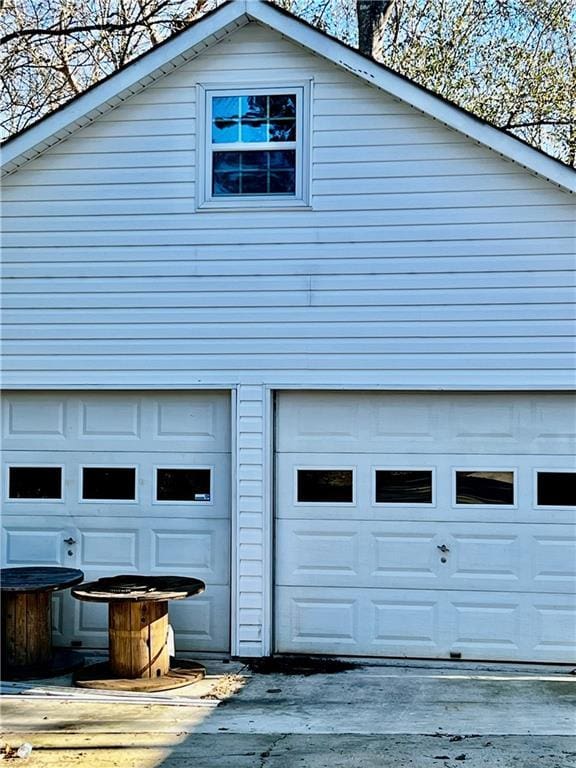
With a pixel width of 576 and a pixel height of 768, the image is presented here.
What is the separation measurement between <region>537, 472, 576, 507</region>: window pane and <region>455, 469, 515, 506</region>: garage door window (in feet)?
0.84

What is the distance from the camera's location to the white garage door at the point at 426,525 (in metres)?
8.74

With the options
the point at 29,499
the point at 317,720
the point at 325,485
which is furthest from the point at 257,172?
the point at 317,720

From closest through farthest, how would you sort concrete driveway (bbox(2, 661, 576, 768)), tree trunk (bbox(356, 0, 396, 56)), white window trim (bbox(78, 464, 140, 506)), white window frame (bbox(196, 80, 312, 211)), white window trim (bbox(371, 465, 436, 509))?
concrete driveway (bbox(2, 661, 576, 768))
white window trim (bbox(371, 465, 436, 509))
white window frame (bbox(196, 80, 312, 211))
white window trim (bbox(78, 464, 140, 506))
tree trunk (bbox(356, 0, 396, 56))

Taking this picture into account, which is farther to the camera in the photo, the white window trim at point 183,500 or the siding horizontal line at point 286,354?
the white window trim at point 183,500

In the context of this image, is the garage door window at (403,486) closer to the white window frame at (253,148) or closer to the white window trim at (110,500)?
the white window trim at (110,500)

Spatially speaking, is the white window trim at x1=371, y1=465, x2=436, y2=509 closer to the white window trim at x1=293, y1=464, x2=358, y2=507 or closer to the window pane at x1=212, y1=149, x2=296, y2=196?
the white window trim at x1=293, y1=464, x2=358, y2=507

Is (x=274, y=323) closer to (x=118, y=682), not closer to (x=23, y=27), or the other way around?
(x=118, y=682)

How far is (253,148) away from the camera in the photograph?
909 cm

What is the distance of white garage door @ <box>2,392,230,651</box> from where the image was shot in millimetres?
9133

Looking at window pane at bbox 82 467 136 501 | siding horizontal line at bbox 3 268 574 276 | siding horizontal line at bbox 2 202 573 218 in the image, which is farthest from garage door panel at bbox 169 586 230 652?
siding horizontal line at bbox 2 202 573 218

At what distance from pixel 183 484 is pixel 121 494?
1.88 ft

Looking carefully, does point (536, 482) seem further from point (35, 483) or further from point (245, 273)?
point (35, 483)

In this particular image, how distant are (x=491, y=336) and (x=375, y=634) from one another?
2.69 metres

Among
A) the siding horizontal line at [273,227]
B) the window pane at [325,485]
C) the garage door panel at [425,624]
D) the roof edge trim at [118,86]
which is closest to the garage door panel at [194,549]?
the garage door panel at [425,624]
